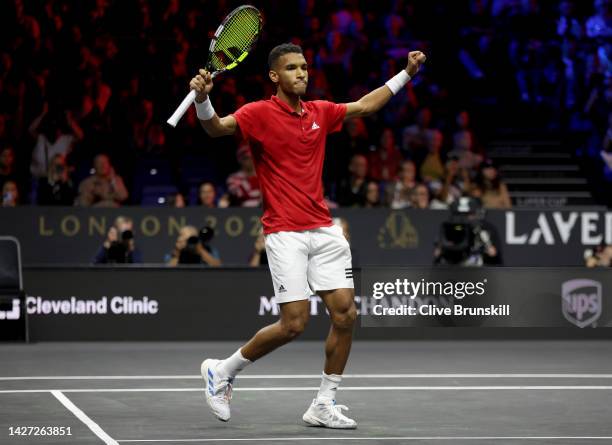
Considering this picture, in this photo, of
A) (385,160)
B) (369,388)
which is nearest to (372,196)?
(385,160)

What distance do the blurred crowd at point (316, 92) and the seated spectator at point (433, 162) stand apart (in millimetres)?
21

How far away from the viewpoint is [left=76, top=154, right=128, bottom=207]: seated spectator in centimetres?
1566

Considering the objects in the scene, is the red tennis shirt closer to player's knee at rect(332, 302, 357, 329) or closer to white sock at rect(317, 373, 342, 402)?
player's knee at rect(332, 302, 357, 329)

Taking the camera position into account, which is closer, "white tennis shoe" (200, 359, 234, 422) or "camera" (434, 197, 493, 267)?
"white tennis shoe" (200, 359, 234, 422)

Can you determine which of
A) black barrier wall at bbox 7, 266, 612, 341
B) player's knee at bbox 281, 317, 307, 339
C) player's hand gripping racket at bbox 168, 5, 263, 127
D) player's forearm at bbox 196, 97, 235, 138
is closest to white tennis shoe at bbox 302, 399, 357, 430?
player's knee at bbox 281, 317, 307, 339

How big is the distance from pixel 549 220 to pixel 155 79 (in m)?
5.85

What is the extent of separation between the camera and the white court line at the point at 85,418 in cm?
663

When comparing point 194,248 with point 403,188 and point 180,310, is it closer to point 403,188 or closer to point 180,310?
point 180,310

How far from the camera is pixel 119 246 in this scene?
47.1 feet

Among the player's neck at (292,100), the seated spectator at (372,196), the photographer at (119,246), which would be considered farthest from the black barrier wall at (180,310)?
the player's neck at (292,100)

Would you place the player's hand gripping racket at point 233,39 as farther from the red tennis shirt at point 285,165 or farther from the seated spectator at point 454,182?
the seated spectator at point 454,182

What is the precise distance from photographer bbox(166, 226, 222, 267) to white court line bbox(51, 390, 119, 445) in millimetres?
5300

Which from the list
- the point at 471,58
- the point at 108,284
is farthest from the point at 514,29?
the point at 108,284

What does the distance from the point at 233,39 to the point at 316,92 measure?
33.4 feet
